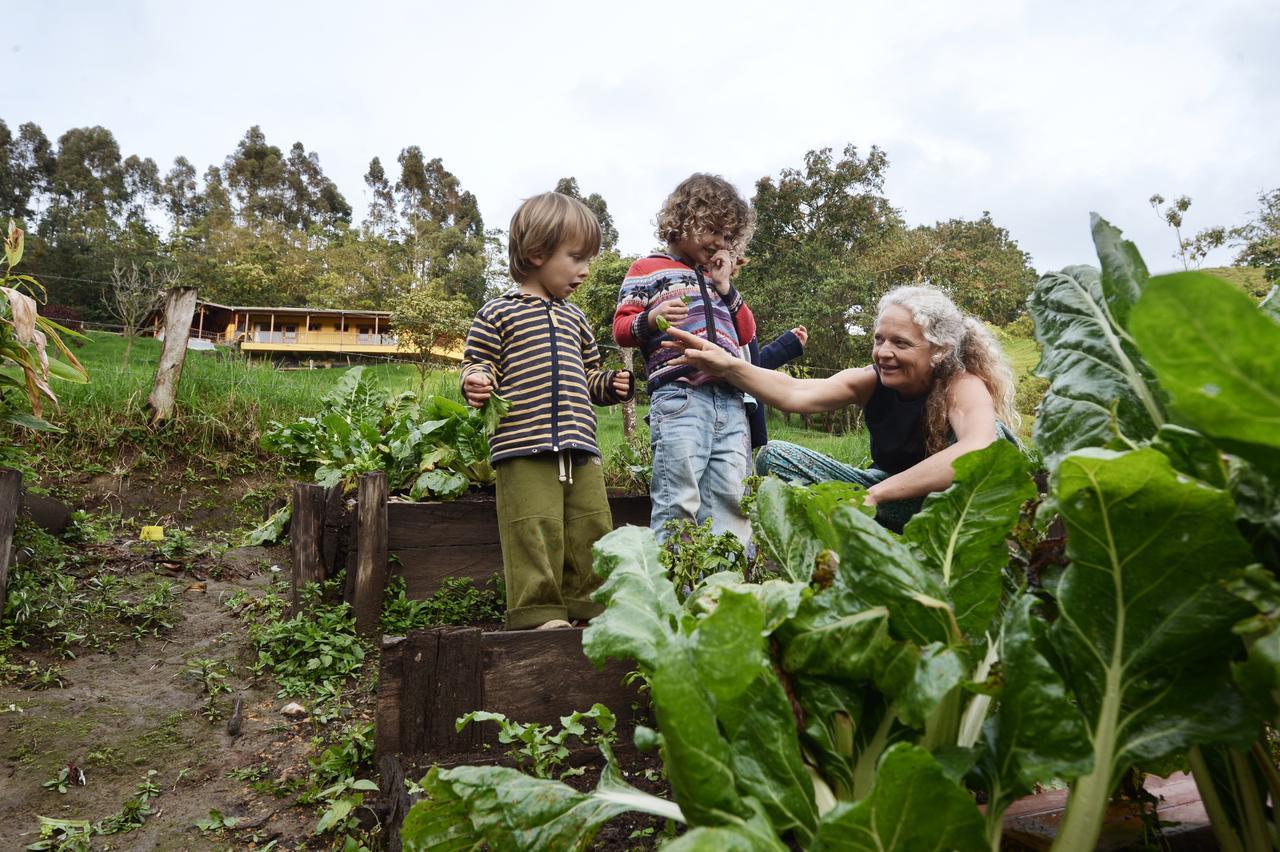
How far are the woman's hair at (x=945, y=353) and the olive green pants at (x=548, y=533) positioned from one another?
53.0 inches

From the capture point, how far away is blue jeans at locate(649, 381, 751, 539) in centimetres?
304

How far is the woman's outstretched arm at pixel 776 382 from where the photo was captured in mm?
2916

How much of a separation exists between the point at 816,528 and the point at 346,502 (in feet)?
10.4

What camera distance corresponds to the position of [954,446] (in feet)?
8.92

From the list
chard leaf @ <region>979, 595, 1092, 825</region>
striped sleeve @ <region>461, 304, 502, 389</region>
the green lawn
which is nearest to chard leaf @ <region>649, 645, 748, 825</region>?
chard leaf @ <region>979, 595, 1092, 825</region>

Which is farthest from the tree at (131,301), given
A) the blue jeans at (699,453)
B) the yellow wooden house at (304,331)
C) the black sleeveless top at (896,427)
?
the black sleeveless top at (896,427)

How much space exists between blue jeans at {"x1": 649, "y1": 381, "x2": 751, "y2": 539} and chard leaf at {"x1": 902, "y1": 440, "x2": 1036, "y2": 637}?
7.51 ft

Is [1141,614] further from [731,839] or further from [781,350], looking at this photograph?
[781,350]

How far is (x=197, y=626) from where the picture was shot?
352 cm

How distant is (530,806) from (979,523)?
0.50 metres

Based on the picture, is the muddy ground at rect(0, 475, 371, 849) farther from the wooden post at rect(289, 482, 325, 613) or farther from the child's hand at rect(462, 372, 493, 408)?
the child's hand at rect(462, 372, 493, 408)

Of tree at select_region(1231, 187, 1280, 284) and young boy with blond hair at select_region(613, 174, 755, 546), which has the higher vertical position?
tree at select_region(1231, 187, 1280, 284)

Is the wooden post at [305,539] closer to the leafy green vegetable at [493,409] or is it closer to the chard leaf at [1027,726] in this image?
the leafy green vegetable at [493,409]

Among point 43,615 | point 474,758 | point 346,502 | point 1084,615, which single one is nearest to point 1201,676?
point 1084,615
